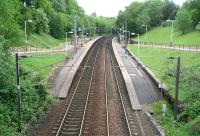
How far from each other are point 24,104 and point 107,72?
26.5 m

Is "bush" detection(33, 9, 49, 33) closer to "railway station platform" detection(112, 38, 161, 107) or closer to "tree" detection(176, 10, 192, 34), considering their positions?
"tree" detection(176, 10, 192, 34)

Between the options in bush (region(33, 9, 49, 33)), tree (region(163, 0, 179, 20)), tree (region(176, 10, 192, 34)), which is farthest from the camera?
tree (region(163, 0, 179, 20))

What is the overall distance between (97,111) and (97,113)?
0.66 m

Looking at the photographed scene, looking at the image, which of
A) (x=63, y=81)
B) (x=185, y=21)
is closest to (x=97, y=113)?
(x=63, y=81)

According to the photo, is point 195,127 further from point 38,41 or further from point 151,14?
point 151,14

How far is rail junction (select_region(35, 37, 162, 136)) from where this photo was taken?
28698mm

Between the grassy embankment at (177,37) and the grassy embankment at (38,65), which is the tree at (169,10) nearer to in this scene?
the grassy embankment at (177,37)

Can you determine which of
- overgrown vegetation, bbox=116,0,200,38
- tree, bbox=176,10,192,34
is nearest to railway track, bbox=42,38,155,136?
tree, bbox=176,10,192,34

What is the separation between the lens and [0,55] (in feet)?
97.8

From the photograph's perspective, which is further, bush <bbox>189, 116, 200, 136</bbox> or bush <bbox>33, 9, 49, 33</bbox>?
bush <bbox>33, 9, 49, 33</bbox>

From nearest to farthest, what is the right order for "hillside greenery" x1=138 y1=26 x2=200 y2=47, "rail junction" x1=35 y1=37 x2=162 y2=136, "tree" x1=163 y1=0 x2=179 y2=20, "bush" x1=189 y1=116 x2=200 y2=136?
"bush" x1=189 y1=116 x2=200 y2=136, "rail junction" x1=35 y1=37 x2=162 y2=136, "hillside greenery" x1=138 y1=26 x2=200 y2=47, "tree" x1=163 y1=0 x2=179 y2=20

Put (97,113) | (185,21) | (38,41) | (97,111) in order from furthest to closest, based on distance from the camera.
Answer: (185,21)
(38,41)
(97,111)
(97,113)

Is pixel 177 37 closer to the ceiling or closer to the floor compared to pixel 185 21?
closer to the floor

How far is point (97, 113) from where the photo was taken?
33.4m
